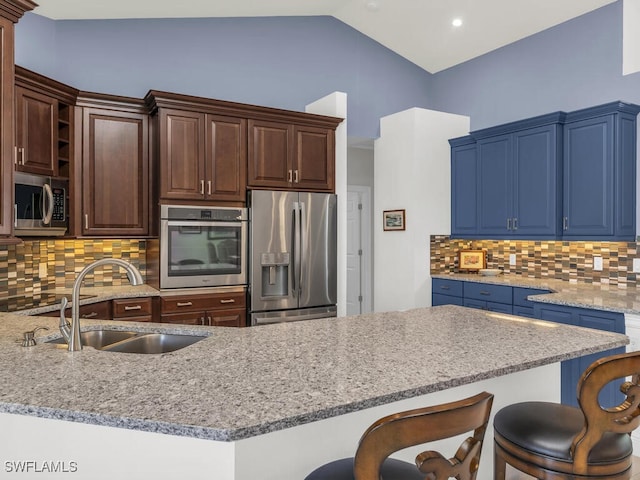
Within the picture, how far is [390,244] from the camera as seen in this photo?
17.5 ft

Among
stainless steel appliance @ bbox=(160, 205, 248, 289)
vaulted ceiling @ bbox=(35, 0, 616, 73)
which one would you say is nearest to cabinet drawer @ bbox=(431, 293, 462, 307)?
stainless steel appliance @ bbox=(160, 205, 248, 289)

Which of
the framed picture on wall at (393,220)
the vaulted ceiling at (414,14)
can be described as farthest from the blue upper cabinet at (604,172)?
the framed picture on wall at (393,220)

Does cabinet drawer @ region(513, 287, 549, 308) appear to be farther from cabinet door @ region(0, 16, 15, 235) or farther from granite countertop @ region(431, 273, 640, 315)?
cabinet door @ region(0, 16, 15, 235)

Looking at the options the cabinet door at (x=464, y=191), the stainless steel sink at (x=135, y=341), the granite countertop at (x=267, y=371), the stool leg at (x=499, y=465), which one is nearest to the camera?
the granite countertop at (x=267, y=371)

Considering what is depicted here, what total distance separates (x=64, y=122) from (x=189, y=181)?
3.40 feet

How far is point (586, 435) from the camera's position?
1.34 m

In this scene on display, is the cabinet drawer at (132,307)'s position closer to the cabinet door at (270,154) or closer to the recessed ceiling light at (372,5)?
the cabinet door at (270,154)

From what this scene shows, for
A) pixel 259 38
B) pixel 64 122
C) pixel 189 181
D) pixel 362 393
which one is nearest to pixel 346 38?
pixel 259 38

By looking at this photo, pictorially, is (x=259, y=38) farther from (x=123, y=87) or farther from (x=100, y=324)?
(x=100, y=324)

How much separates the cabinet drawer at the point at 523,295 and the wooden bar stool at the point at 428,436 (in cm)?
332

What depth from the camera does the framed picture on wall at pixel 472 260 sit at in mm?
5102

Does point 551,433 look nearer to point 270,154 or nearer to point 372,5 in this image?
point 270,154

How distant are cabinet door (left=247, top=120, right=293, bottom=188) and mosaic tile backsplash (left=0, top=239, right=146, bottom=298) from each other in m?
1.26

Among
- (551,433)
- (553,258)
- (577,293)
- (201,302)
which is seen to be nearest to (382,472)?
(551,433)
